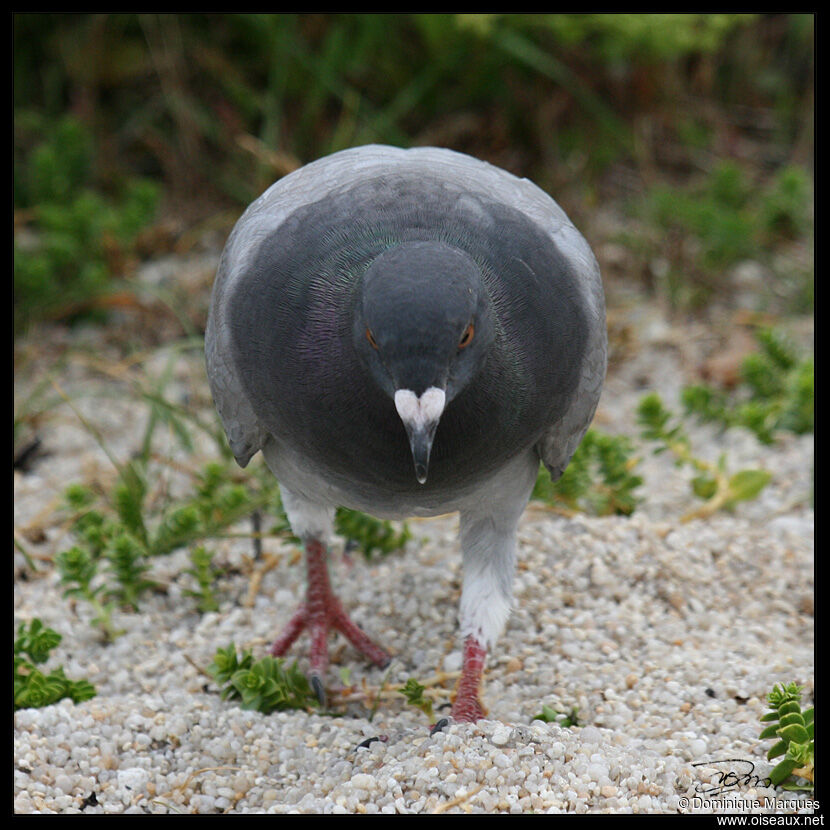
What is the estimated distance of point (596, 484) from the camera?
5.59 meters

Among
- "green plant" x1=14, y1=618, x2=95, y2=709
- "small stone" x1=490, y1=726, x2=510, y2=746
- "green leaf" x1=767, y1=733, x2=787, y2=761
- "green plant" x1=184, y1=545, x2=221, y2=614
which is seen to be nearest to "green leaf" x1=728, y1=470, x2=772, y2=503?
"green leaf" x1=767, y1=733, x2=787, y2=761

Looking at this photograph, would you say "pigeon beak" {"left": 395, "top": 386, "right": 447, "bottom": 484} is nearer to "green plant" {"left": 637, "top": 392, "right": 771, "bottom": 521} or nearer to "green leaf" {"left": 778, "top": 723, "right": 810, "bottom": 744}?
"green leaf" {"left": 778, "top": 723, "right": 810, "bottom": 744}

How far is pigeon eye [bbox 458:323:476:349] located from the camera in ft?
11.2

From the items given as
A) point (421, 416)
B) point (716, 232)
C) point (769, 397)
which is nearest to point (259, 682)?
point (421, 416)

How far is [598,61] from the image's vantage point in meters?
8.20

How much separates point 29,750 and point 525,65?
5732 mm

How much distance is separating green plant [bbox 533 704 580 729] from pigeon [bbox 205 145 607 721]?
234 mm

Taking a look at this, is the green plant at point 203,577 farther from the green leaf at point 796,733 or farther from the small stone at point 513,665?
the green leaf at point 796,733

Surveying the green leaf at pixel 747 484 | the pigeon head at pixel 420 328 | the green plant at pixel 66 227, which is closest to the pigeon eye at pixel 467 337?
the pigeon head at pixel 420 328


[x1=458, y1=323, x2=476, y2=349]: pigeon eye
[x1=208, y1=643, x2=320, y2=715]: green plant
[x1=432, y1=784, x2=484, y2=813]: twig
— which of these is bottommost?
[x1=432, y1=784, x2=484, y2=813]: twig

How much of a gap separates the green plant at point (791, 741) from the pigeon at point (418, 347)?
105 centimetres

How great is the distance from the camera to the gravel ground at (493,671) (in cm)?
368

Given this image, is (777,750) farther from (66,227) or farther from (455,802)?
(66,227)

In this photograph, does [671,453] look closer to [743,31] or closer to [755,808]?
[755,808]
